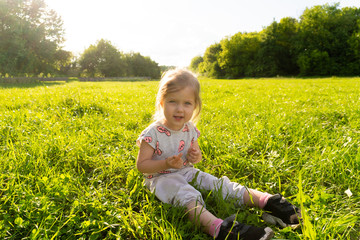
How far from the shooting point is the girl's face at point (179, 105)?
7.59ft

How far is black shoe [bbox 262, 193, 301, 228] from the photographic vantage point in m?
1.93

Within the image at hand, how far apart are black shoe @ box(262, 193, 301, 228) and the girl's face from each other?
3.78 ft

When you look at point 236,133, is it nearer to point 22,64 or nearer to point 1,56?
point 1,56

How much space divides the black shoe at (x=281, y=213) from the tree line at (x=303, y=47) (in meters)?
40.6

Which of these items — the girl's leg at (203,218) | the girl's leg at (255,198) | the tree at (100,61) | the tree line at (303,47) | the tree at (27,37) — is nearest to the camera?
the girl's leg at (203,218)

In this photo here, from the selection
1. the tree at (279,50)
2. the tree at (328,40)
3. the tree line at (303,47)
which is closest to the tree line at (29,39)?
the tree line at (303,47)

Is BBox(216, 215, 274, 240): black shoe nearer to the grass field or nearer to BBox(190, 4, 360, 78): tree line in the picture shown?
the grass field

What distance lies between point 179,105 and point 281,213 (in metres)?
1.37

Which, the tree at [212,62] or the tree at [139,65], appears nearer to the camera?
the tree at [212,62]

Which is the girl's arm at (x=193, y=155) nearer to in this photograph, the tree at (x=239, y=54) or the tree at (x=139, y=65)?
the tree at (x=239, y=54)

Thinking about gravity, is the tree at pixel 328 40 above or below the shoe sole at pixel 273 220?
above

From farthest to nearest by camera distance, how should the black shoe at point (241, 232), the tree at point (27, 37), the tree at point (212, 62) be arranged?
the tree at point (212, 62) < the tree at point (27, 37) < the black shoe at point (241, 232)

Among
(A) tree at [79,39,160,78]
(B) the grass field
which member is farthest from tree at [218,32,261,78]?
(B) the grass field

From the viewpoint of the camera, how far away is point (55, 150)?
2959 mm
